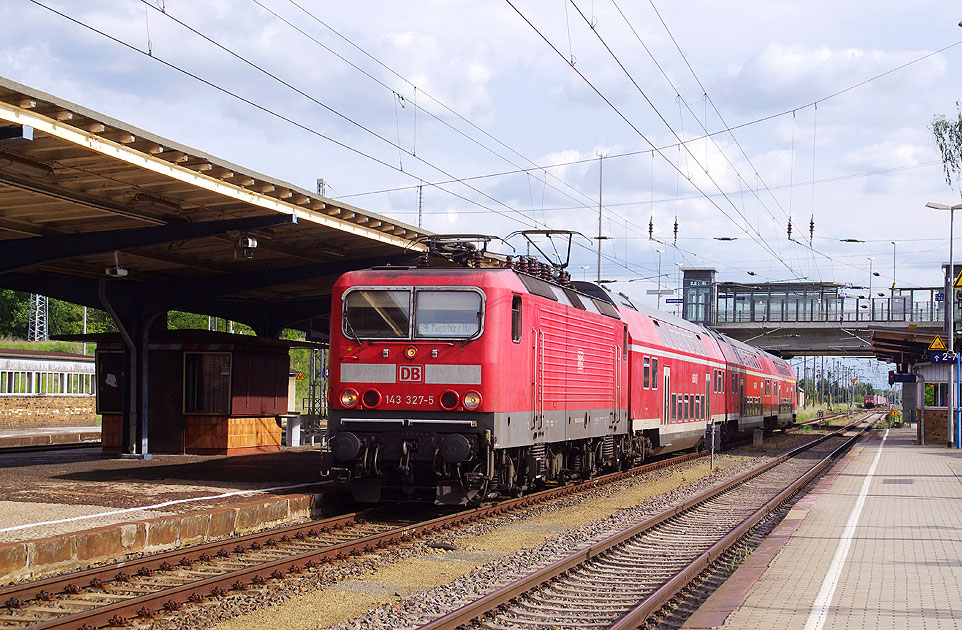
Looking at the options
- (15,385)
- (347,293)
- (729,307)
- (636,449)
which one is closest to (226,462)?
(347,293)

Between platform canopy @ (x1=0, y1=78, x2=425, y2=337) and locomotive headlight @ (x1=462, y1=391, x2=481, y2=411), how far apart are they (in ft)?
16.1

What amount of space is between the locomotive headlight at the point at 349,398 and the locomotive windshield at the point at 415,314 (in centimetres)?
78

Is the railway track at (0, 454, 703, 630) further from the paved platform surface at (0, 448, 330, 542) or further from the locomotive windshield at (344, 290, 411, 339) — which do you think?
the locomotive windshield at (344, 290, 411, 339)

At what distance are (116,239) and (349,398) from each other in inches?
220

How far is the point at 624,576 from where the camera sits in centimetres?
1021

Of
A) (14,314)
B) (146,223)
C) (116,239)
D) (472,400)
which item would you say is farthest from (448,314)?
(14,314)

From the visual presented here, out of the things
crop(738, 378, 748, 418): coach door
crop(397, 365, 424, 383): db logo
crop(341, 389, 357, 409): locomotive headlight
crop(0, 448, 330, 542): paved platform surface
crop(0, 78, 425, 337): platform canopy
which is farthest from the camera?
crop(738, 378, 748, 418): coach door

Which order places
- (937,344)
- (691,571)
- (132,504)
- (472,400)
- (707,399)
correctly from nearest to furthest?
1. (691,571)
2. (132,504)
3. (472,400)
4. (707,399)
5. (937,344)

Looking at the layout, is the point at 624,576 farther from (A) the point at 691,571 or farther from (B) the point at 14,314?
(B) the point at 14,314

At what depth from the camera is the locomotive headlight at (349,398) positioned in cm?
1365

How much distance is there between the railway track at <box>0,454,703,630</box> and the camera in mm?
8039

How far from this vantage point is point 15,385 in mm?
38625

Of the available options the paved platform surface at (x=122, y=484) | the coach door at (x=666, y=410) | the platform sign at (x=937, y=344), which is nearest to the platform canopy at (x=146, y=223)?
the paved platform surface at (x=122, y=484)

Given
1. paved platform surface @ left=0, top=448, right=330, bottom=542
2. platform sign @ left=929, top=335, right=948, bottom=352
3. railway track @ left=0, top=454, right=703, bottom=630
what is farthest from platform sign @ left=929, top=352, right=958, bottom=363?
railway track @ left=0, top=454, right=703, bottom=630
